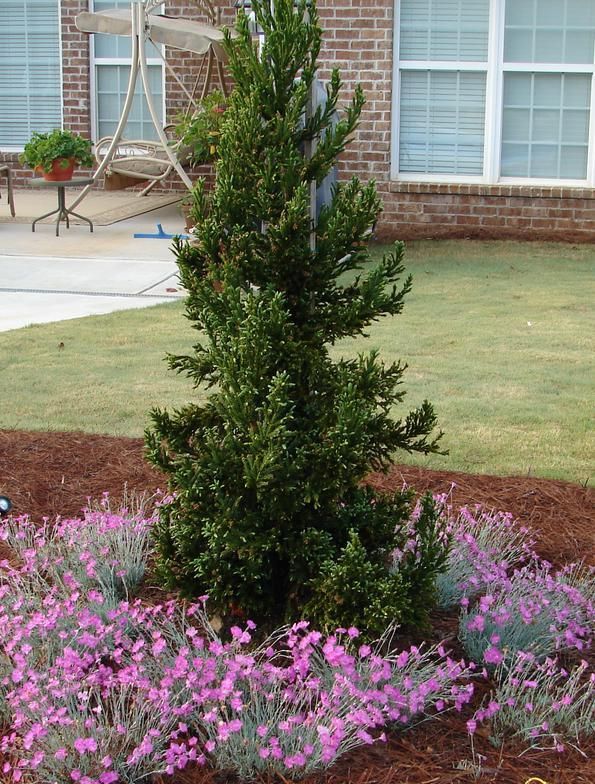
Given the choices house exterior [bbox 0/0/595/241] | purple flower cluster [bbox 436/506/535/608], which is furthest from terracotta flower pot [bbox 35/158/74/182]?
purple flower cluster [bbox 436/506/535/608]

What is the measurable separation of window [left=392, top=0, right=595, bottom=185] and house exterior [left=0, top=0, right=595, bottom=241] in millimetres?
11

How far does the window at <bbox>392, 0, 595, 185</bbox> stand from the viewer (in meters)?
11.8

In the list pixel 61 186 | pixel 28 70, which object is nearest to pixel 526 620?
pixel 61 186

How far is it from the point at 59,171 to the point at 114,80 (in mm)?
4045

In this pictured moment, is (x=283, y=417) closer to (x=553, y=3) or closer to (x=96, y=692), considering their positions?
(x=96, y=692)

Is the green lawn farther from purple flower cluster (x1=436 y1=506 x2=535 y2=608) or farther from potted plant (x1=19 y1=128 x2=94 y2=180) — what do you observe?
potted plant (x1=19 y1=128 x2=94 y2=180)

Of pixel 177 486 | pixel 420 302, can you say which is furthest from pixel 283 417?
pixel 420 302

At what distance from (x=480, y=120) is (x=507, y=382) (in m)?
6.30

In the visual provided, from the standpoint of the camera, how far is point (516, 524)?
4195 millimetres

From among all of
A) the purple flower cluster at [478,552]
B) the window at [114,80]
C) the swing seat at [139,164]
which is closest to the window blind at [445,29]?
the swing seat at [139,164]

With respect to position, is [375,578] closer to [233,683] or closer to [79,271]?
[233,683]

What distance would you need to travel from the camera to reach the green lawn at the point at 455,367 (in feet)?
17.8

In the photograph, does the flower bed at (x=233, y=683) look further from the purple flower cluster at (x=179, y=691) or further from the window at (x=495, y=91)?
the window at (x=495, y=91)

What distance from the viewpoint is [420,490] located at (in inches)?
180
